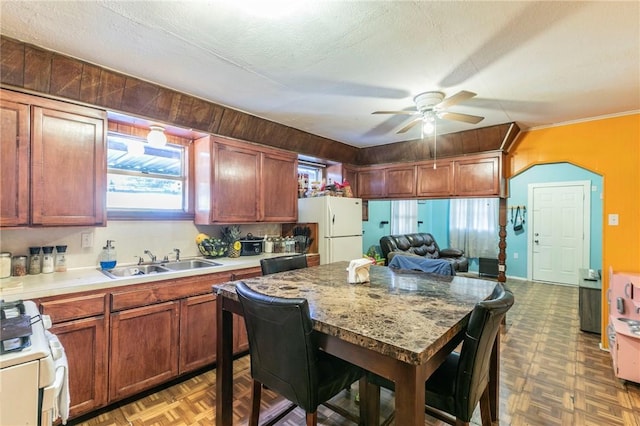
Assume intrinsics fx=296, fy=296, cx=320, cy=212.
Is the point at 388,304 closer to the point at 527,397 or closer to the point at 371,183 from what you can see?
the point at 527,397

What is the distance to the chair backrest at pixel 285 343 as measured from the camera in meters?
1.23

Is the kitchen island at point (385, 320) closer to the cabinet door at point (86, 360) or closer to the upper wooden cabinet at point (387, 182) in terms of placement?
the cabinet door at point (86, 360)

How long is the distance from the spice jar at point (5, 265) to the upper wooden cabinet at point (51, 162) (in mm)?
263

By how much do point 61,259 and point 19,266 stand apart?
243 mm

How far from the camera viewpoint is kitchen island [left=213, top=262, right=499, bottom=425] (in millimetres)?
1008

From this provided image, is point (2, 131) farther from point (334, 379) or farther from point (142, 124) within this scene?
point (334, 379)

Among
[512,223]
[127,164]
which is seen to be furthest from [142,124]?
[512,223]

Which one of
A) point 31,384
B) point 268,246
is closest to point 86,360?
point 31,384

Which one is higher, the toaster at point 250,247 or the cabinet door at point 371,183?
the cabinet door at point 371,183

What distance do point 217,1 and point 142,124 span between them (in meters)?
1.69

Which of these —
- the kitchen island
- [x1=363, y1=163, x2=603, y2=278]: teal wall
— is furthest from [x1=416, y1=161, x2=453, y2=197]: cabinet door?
the kitchen island

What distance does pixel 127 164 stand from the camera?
2764mm

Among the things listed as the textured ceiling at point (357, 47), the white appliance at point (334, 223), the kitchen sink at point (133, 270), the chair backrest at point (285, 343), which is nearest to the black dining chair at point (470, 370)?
the chair backrest at point (285, 343)

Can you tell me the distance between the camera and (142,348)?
7.18 ft
